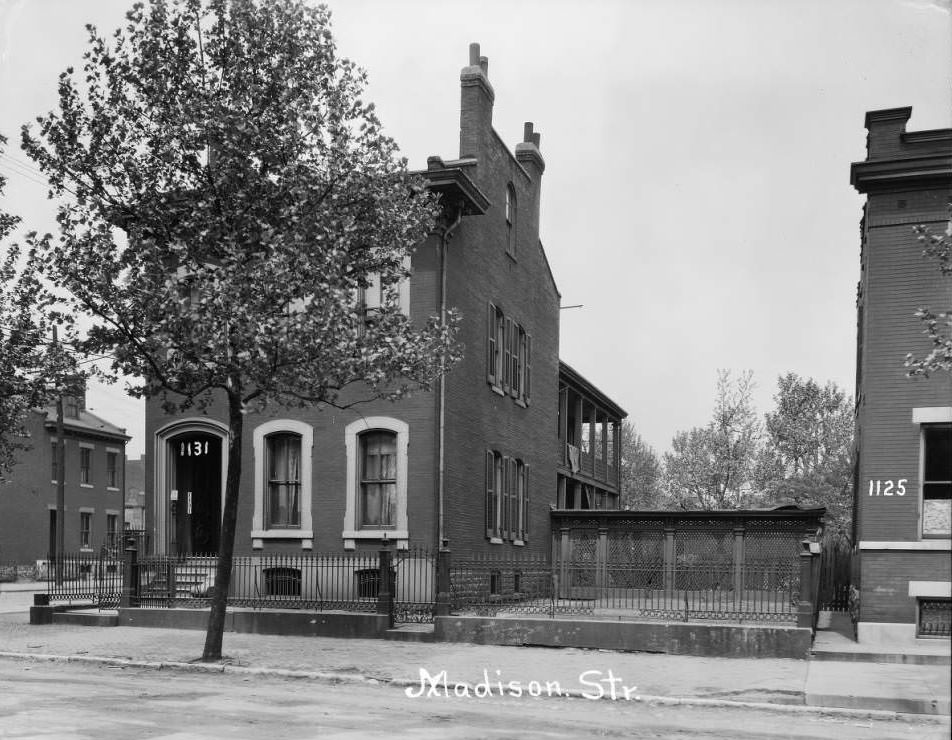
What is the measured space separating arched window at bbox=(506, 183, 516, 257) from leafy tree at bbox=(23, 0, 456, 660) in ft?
38.6

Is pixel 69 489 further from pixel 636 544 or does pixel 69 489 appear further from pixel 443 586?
pixel 443 586

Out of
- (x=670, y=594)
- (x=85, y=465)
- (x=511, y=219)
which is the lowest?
(x=670, y=594)

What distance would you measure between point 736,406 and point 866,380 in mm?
31513

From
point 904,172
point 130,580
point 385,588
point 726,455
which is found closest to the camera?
point 904,172

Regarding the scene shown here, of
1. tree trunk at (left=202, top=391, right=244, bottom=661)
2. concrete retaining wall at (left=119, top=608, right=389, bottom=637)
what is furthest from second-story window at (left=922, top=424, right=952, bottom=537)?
tree trunk at (left=202, top=391, right=244, bottom=661)

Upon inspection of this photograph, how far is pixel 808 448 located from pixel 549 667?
45389mm

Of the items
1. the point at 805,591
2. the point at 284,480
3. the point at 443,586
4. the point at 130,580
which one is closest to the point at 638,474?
the point at 284,480

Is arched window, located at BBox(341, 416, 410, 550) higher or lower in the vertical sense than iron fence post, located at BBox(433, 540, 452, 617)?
higher

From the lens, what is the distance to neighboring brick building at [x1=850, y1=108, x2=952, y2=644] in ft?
60.0

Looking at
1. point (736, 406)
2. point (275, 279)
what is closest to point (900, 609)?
point (275, 279)

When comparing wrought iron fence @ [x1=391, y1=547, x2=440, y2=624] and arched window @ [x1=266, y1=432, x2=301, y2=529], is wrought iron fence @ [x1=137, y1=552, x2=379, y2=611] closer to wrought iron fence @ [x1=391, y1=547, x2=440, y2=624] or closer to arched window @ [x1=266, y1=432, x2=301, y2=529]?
wrought iron fence @ [x1=391, y1=547, x2=440, y2=624]

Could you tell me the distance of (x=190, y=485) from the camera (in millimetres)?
25750

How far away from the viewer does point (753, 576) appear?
18.4 metres

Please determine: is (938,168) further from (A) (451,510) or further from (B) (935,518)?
(A) (451,510)
